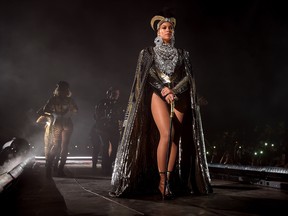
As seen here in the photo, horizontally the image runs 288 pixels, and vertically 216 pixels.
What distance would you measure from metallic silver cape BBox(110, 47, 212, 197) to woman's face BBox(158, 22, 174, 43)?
222mm

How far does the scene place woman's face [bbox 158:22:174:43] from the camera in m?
3.73

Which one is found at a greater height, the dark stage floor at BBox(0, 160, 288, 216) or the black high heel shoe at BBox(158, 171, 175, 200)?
the black high heel shoe at BBox(158, 171, 175, 200)

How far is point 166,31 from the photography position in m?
3.74

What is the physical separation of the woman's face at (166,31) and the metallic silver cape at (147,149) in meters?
0.22

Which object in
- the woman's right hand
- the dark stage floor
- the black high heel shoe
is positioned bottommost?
the dark stage floor

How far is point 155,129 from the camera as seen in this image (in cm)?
391

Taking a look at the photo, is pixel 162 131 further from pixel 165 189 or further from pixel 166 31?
pixel 166 31

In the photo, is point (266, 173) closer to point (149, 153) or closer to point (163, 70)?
point (149, 153)

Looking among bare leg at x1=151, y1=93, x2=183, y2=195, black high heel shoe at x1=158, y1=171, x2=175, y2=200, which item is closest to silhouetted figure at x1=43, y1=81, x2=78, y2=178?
bare leg at x1=151, y1=93, x2=183, y2=195

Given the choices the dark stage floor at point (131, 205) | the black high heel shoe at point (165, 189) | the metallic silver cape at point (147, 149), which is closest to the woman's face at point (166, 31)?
the metallic silver cape at point (147, 149)

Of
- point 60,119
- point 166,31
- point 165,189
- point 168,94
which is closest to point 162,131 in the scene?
point 168,94

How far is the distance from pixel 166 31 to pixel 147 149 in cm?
154

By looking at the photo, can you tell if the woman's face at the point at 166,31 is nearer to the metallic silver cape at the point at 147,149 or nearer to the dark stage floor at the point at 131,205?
the metallic silver cape at the point at 147,149

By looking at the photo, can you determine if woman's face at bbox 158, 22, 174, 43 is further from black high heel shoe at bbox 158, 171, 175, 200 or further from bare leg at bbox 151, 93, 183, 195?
black high heel shoe at bbox 158, 171, 175, 200
